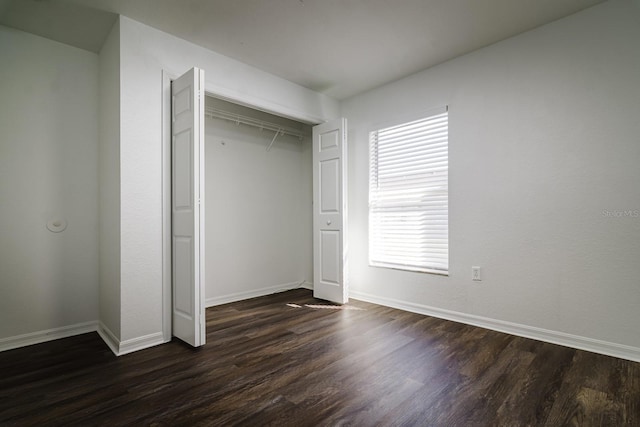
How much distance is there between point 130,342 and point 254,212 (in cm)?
211

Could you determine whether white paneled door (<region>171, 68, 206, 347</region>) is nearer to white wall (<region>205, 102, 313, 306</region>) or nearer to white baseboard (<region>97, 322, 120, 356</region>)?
white baseboard (<region>97, 322, 120, 356</region>)

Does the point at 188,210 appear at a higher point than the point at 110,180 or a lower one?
lower

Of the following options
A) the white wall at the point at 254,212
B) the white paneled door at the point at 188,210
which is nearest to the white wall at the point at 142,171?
the white paneled door at the point at 188,210

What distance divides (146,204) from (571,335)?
3452mm

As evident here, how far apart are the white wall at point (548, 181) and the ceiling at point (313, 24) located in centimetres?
28

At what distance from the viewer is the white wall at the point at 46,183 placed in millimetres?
2568

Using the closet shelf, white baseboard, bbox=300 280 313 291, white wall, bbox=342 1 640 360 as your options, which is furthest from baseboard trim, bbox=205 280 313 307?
the closet shelf

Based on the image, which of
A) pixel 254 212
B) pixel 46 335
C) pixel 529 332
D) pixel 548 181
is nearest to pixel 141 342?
pixel 46 335

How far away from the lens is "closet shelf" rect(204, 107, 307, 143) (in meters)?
3.74

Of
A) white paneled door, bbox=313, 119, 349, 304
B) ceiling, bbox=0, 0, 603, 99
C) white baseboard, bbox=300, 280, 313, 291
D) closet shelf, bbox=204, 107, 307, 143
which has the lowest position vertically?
white baseboard, bbox=300, 280, 313, 291

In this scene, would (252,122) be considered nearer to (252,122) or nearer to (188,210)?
(252,122)

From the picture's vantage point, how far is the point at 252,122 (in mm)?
4078

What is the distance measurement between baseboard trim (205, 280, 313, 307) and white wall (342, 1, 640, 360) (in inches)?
71.2

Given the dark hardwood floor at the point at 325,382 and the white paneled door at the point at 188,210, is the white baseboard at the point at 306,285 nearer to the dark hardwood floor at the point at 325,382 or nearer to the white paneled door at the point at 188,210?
the dark hardwood floor at the point at 325,382
